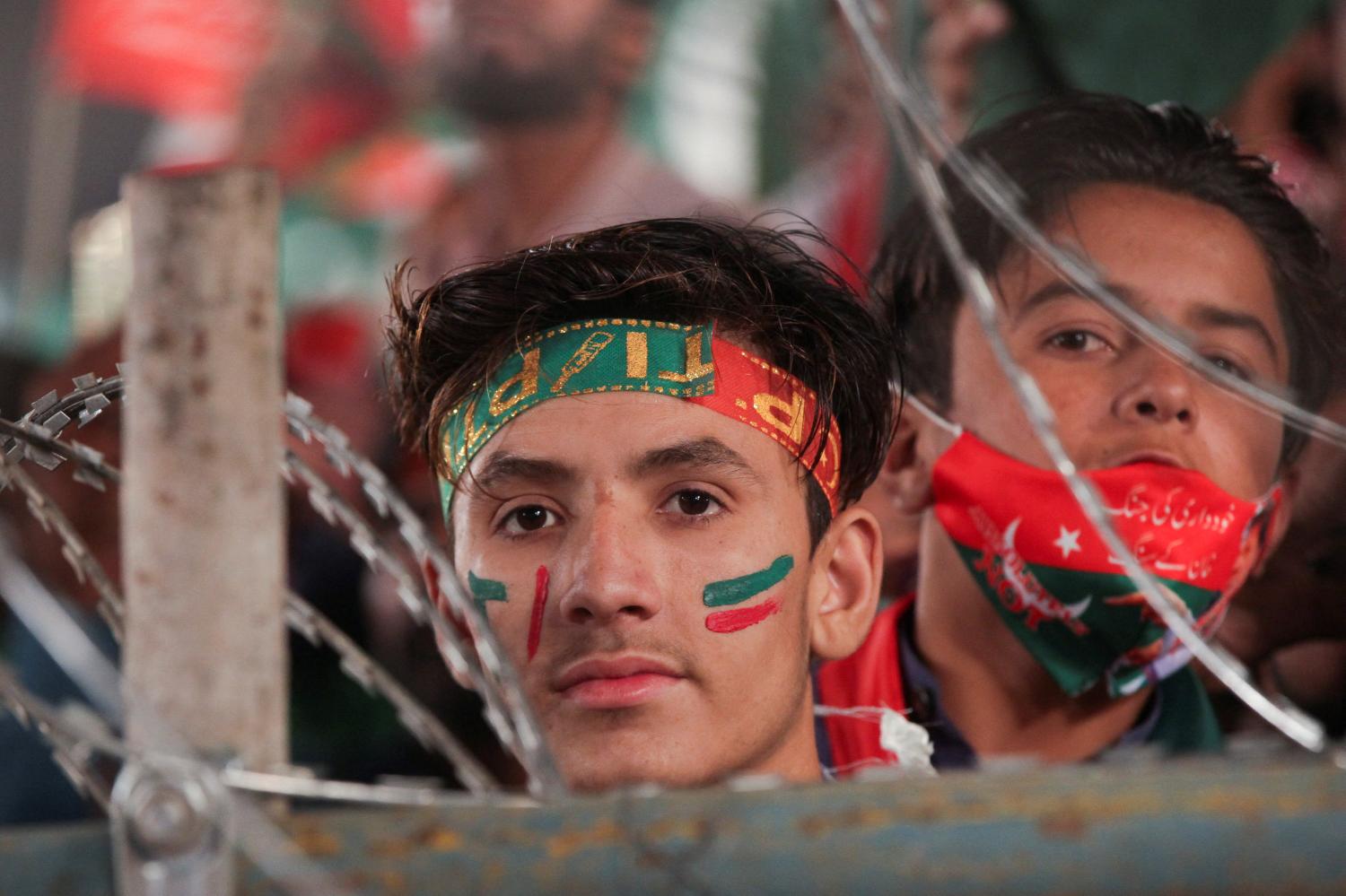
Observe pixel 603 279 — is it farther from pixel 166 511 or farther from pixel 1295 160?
pixel 1295 160

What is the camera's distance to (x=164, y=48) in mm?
5824

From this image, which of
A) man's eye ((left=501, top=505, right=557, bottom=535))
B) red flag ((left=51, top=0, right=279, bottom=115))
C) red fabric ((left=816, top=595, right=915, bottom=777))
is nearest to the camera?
man's eye ((left=501, top=505, right=557, bottom=535))

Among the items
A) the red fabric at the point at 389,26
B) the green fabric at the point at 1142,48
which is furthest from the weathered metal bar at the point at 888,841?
the red fabric at the point at 389,26

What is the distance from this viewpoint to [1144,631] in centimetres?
212

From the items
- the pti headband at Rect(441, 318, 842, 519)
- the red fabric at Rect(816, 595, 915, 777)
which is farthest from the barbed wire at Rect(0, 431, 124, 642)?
the red fabric at Rect(816, 595, 915, 777)

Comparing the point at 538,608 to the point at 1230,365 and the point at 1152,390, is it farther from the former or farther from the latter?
the point at 1230,365

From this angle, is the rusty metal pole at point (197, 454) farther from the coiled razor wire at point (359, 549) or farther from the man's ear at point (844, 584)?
the man's ear at point (844, 584)

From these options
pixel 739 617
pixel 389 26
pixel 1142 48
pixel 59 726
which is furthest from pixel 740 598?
pixel 389 26

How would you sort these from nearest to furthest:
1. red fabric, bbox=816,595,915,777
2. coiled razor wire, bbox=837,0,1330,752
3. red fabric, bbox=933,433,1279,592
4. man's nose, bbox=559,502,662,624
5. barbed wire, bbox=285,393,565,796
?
barbed wire, bbox=285,393,565,796 < coiled razor wire, bbox=837,0,1330,752 < man's nose, bbox=559,502,662,624 < red fabric, bbox=933,433,1279,592 < red fabric, bbox=816,595,915,777

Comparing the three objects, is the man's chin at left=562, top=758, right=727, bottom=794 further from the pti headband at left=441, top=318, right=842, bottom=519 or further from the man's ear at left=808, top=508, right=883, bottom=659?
the pti headband at left=441, top=318, right=842, bottom=519

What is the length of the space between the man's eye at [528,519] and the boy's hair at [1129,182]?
0.62 metres

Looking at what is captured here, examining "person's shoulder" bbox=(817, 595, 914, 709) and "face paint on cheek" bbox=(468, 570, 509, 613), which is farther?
"person's shoulder" bbox=(817, 595, 914, 709)

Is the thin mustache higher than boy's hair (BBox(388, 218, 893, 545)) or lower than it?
lower

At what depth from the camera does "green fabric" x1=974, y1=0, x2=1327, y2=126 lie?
293 centimetres
